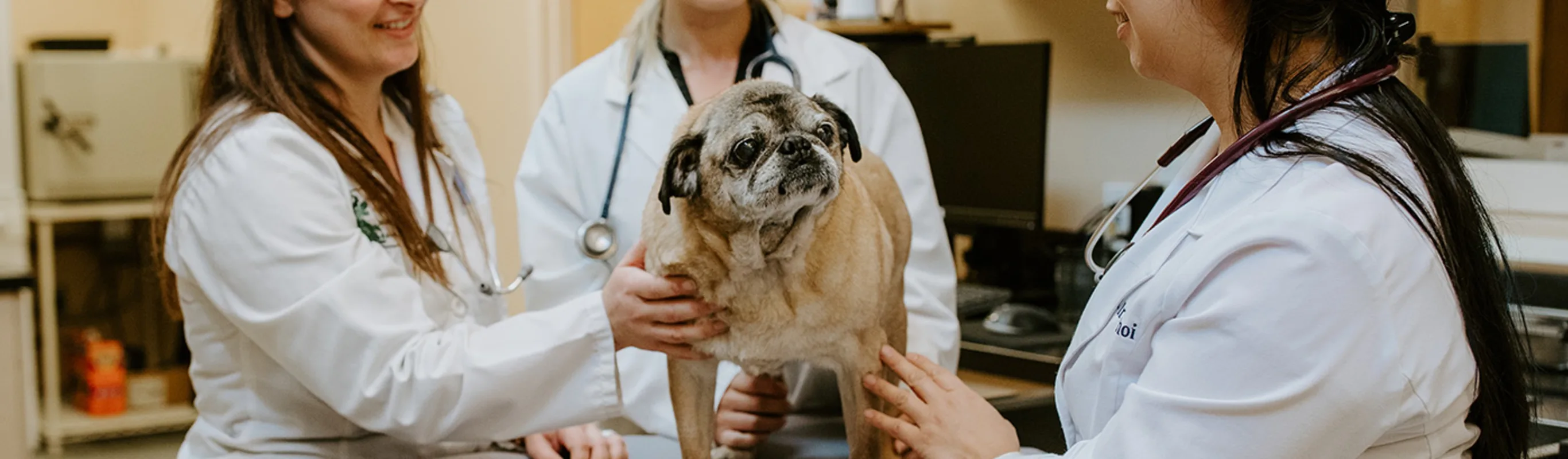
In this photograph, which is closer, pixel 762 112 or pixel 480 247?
pixel 762 112

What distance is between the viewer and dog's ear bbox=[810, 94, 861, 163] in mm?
1366

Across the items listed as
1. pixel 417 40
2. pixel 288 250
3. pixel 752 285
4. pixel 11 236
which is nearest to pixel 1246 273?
pixel 752 285

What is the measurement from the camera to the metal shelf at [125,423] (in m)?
4.16

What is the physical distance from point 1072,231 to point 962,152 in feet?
1.40

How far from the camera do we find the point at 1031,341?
2936 millimetres

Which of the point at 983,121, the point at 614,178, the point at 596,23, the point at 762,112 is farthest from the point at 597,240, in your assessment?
the point at 596,23

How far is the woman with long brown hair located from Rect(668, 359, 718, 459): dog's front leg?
5 cm

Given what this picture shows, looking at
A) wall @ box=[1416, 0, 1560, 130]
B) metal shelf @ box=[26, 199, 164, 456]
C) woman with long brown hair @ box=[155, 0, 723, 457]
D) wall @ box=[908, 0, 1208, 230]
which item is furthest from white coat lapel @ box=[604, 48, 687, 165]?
metal shelf @ box=[26, 199, 164, 456]

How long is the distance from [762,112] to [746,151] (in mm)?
55

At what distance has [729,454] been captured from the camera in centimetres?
160

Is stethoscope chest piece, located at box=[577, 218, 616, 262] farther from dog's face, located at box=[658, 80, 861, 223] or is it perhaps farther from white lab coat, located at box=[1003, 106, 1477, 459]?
white lab coat, located at box=[1003, 106, 1477, 459]

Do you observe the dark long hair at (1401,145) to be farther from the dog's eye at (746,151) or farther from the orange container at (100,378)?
the orange container at (100,378)

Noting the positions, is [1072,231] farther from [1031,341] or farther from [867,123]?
[867,123]

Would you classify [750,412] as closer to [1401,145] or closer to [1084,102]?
[1401,145]
